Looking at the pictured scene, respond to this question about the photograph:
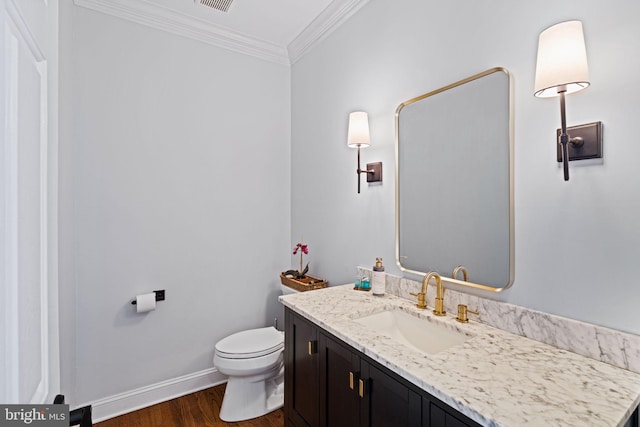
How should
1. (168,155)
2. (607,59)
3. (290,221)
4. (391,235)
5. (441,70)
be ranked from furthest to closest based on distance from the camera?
Answer: 1. (290,221)
2. (168,155)
3. (391,235)
4. (441,70)
5. (607,59)

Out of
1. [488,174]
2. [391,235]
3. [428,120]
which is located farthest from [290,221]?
[488,174]

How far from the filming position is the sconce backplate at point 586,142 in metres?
1.04

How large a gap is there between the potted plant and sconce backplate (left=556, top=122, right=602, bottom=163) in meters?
1.63

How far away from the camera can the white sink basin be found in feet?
4.46

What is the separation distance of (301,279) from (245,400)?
0.87 metres

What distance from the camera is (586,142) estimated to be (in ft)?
3.51

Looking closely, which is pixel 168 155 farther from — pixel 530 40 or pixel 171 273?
pixel 530 40

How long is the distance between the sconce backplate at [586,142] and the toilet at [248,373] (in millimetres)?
1896

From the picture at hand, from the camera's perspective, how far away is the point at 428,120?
1635 millimetres
